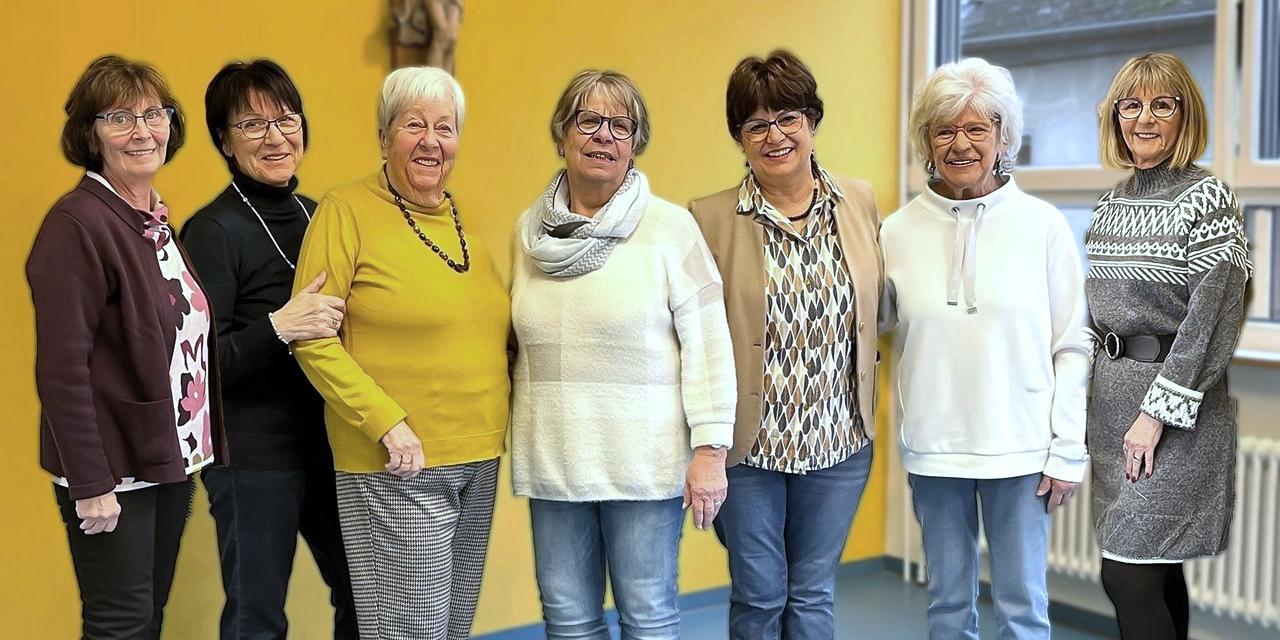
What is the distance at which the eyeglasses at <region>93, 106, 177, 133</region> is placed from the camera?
192 centimetres

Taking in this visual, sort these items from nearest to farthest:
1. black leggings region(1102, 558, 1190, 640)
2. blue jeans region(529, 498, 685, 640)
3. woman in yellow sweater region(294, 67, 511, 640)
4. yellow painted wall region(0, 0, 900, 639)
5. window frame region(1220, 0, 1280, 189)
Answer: woman in yellow sweater region(294, 67, 511, 640) → blue jeans region(529, 498, 685, 640) → black leggings region(1102, 558, 1190, 640) → yellow painted wall region(0, 0, 900, 639) → window frame region(1220, 0, 1280, 189)

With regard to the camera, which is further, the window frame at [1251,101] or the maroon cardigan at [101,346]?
the window frame at [1251,101]

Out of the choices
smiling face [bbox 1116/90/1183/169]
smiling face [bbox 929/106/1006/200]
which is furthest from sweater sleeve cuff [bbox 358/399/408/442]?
smiling face [bbox 1116/90/1183/169]

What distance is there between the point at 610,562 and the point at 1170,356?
111 centimetres

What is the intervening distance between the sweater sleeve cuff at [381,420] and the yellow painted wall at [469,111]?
0.41 metres

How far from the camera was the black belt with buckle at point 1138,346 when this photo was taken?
228 centimetres

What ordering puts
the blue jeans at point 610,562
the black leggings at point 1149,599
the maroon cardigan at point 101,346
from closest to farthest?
1. the maroon cardigan at point 101,346
2. the blue jeans at point 610,562
3. the black leggings at point 1149,599

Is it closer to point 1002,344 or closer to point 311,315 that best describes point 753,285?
point 1002,344

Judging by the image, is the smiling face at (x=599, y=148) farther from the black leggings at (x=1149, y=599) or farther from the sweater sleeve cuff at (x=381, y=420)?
the black leggings at (x=1149, y=599)

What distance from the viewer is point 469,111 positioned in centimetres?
336

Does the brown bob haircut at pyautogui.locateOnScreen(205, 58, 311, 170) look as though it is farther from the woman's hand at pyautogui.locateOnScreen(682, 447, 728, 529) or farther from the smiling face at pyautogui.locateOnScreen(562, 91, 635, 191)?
the woman's hand at pyautogui.locateOnScreen(682, 447, 728, 529)

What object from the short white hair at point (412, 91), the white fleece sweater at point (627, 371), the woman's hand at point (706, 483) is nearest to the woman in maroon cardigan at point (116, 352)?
the short white hair at point (412, 91)

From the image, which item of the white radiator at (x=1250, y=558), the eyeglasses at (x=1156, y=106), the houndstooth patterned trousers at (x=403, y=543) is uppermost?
the eyeglasses at (x=1156, y=106)

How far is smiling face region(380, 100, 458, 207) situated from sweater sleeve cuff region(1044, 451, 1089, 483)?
4.07 ft
